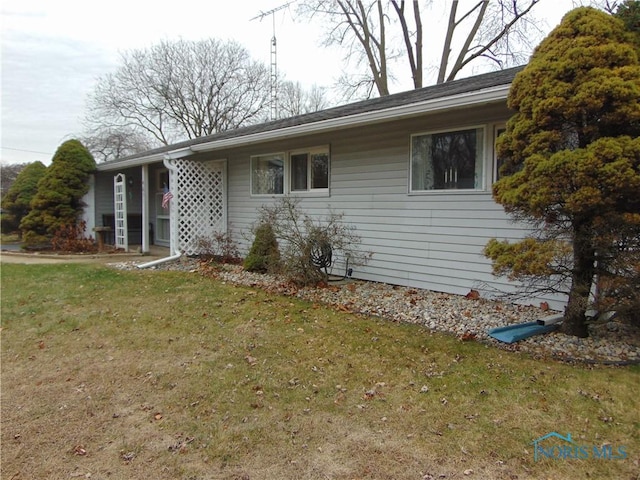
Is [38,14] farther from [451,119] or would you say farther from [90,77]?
[90,77]

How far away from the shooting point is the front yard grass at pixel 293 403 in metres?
2.41

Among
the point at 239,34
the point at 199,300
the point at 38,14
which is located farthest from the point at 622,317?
the point at 239,34

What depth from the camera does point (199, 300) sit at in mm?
5906

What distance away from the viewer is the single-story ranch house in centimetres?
557

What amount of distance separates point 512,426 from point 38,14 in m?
10.6

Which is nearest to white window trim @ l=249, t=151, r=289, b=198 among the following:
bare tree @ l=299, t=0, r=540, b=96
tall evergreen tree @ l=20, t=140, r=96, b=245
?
tall evergreen tree @ l=20, t=140, r=96, b=245

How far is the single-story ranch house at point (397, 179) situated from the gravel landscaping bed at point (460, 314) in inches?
19.5

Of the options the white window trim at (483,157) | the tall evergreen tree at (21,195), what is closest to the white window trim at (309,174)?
the white window trim at (483,157)

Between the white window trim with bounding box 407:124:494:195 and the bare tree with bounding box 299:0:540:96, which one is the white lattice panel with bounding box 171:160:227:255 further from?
the bare tree with bounding box 299:0:540:96

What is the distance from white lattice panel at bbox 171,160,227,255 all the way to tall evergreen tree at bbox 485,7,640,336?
7.52 metres

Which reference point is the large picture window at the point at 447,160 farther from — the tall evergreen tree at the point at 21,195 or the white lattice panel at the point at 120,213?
the tall evergreen tree at the point at 21,195

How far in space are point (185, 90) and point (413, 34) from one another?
45.7 feet

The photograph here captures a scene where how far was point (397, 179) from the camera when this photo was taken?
259 inches

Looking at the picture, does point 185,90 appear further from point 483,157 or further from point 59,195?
point 483,157
